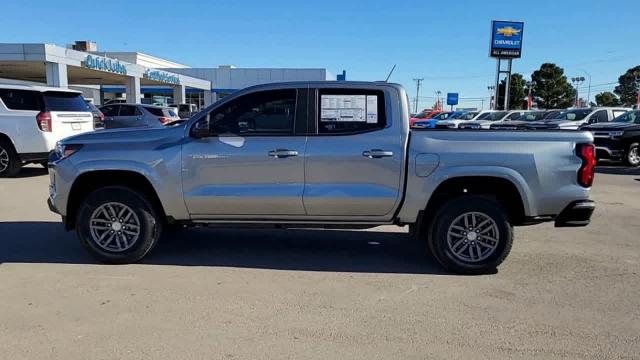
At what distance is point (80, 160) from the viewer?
17.9 feet

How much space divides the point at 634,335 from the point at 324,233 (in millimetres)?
3911

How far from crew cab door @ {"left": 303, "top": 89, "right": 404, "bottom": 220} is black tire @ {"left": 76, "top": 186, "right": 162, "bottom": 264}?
5.40 feet

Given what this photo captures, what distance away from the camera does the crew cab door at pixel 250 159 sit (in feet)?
17.5

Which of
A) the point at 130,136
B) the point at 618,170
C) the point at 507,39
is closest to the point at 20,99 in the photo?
the point at 130,136

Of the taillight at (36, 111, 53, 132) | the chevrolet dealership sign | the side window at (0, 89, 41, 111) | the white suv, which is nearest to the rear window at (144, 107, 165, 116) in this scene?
the chevrolet dealership sign

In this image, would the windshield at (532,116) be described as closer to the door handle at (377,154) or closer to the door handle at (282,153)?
the door handle at (377,154)

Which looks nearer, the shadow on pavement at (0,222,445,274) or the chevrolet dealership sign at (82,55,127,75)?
the shadow on pavement at (0,222,445,274)

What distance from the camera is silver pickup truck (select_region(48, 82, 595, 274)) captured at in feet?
17.0

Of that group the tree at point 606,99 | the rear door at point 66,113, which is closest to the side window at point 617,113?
the rear door at point 66,113

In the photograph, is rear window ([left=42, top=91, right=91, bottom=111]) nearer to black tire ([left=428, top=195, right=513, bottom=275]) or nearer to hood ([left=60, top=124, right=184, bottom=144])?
hood ([left=60, top=124, right=184, bottom=144])

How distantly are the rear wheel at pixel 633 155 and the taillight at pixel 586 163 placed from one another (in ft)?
41.8

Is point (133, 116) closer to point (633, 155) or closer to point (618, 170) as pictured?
point (618, 170)

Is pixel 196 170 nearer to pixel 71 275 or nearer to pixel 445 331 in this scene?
pixel 71 275

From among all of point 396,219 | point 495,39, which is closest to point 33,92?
point 396,219
